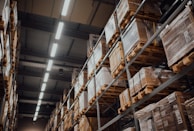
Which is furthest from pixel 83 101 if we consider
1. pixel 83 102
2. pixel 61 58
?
pixel 61 58

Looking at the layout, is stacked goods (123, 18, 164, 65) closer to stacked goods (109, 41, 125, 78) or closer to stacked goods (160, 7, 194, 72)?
stacked goods (109, 41, 125, 78)

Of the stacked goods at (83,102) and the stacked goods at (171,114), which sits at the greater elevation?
the stacked goods at (83,102)

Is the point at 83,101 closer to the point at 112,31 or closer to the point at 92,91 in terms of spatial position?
the point at 92,91

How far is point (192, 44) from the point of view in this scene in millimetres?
3699

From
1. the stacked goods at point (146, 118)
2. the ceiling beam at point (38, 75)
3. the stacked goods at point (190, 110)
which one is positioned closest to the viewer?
the stacked goods at point (190, 110)

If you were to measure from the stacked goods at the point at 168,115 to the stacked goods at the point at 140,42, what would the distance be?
4.92ft

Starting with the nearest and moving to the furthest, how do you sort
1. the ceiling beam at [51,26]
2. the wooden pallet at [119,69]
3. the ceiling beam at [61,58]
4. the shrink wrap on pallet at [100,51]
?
the wooden pallet at [119,69]
the shrink wrap on pallet at [100,51]
the ceiling beam at [51,26]
the ceiling beam at [61,58]

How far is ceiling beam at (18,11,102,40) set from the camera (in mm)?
10467

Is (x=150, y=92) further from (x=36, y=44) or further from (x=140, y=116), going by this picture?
(x=36, y=44)

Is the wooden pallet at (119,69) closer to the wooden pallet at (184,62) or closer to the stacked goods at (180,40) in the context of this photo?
the stacked goods at (180,40)

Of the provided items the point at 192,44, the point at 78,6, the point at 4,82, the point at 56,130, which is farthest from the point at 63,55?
the point at 192,44

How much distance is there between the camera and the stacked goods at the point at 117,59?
6105 millimetres

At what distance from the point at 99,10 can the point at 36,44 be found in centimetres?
462

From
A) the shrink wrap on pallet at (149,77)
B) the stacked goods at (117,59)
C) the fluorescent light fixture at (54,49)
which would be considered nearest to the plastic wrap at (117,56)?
the stacked goods at (117,59)
